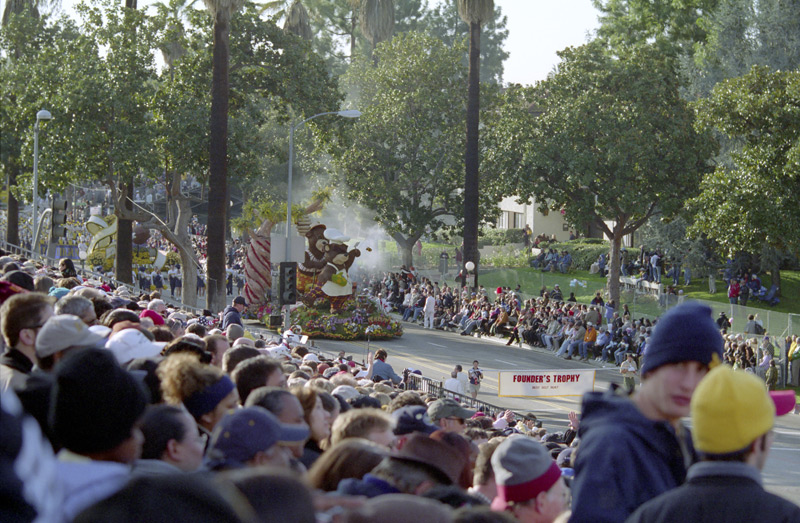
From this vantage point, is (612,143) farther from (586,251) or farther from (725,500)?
(725,500)

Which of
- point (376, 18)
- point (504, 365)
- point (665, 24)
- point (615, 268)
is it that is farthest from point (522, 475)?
point (376, 18)

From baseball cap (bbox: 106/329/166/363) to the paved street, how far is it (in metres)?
12.5

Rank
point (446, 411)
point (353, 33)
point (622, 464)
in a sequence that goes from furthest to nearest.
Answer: point (353, 33) → point (446, 411) → point (622, 464)

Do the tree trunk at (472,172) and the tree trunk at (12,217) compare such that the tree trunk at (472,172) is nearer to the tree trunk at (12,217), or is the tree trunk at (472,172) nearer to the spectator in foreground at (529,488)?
the tree trunk at (12,217)

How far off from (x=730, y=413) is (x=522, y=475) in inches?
55.2

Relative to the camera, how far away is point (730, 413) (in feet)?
10.4

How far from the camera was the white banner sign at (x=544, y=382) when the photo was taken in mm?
22609

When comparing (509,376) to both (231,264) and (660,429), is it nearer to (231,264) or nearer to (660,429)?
(660,429)

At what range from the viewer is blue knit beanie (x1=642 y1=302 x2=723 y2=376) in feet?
12.6

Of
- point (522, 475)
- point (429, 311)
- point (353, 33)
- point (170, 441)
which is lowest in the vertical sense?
point (429, 311)

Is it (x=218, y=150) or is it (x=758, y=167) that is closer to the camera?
(x=758, y=167)

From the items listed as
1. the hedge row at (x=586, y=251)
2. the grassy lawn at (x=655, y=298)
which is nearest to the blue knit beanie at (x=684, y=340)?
the grassy lawn at (x=655, y=298)

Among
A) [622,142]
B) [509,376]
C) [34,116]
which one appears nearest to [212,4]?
[34,116]

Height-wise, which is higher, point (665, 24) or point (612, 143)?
point (665, 24)
